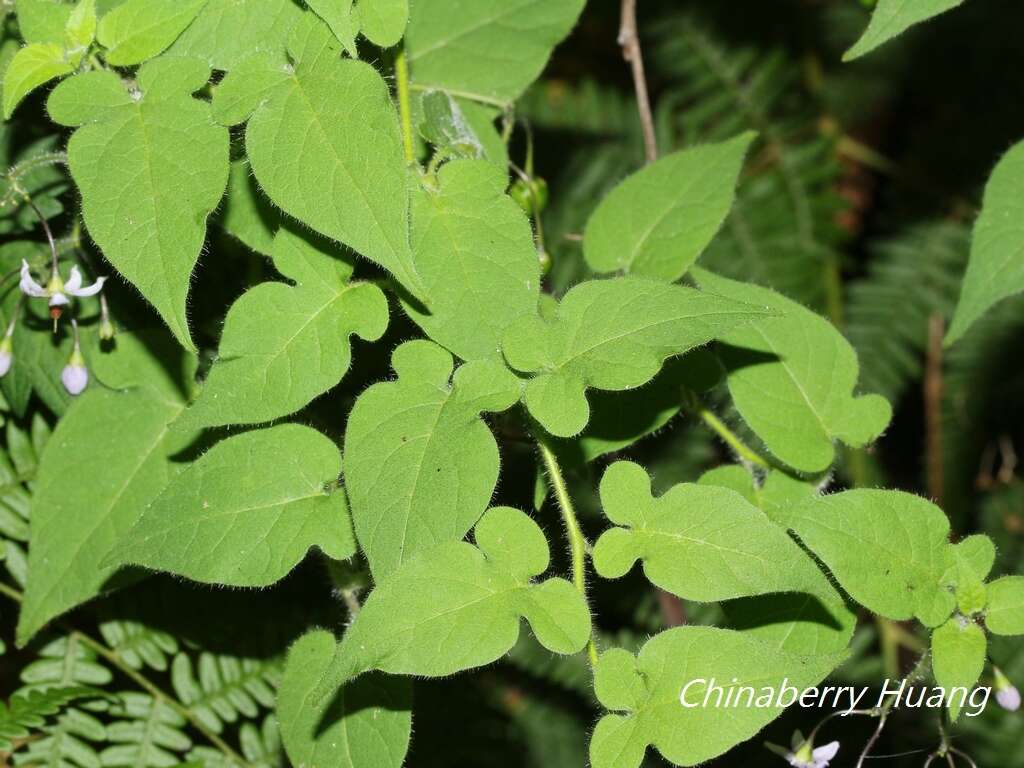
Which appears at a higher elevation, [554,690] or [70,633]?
[70,633]

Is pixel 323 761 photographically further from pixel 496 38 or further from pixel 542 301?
pixel 496 38

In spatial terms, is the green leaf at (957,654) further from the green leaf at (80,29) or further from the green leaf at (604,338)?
the green leaf at (80,29)

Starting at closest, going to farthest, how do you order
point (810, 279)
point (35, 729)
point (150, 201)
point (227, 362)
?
point (150, 201) → point (227, 362) → point (35, 729) → point (810, 279)

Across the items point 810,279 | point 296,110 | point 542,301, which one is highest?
point 296,110

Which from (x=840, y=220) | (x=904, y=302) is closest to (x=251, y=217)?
(x=904, y=302)

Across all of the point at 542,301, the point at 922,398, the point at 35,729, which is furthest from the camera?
the point at 922,398

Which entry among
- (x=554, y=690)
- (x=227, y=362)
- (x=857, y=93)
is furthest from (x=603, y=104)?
(x=227, y=362)

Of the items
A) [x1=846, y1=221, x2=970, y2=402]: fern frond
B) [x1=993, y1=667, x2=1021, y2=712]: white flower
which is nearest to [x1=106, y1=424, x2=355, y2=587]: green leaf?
[x1=993, y1=667, x2=1021, y2=712]: white flower
